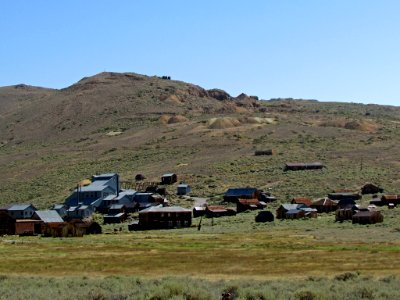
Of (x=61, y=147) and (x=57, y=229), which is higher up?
(x=61, y=147)

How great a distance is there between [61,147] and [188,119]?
34.5 m

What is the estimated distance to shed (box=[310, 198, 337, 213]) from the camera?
295 ft

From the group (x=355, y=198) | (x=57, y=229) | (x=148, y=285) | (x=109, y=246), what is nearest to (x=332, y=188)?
(x=355, y=198)

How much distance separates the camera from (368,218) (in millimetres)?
72938

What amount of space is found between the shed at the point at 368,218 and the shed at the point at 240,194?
2675 cm

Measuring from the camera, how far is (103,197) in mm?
105438

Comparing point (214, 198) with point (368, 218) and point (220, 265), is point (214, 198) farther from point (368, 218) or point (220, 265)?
point (220, 265)

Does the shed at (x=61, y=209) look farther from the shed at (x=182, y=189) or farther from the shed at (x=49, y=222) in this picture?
the shed at (x=182, y=189)

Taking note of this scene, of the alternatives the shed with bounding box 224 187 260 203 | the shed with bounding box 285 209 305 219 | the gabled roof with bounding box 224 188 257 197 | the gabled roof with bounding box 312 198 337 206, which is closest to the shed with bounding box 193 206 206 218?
the shed with bounding box 224 187 260 203

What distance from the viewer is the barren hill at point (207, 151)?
11494 centimetres

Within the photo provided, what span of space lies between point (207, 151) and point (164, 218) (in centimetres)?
5953

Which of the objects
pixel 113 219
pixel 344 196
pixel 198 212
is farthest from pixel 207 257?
pixel 344 196

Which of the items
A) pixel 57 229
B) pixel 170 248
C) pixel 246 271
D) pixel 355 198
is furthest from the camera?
pixel 355 198

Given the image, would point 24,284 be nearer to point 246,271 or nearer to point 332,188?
point 246,271
